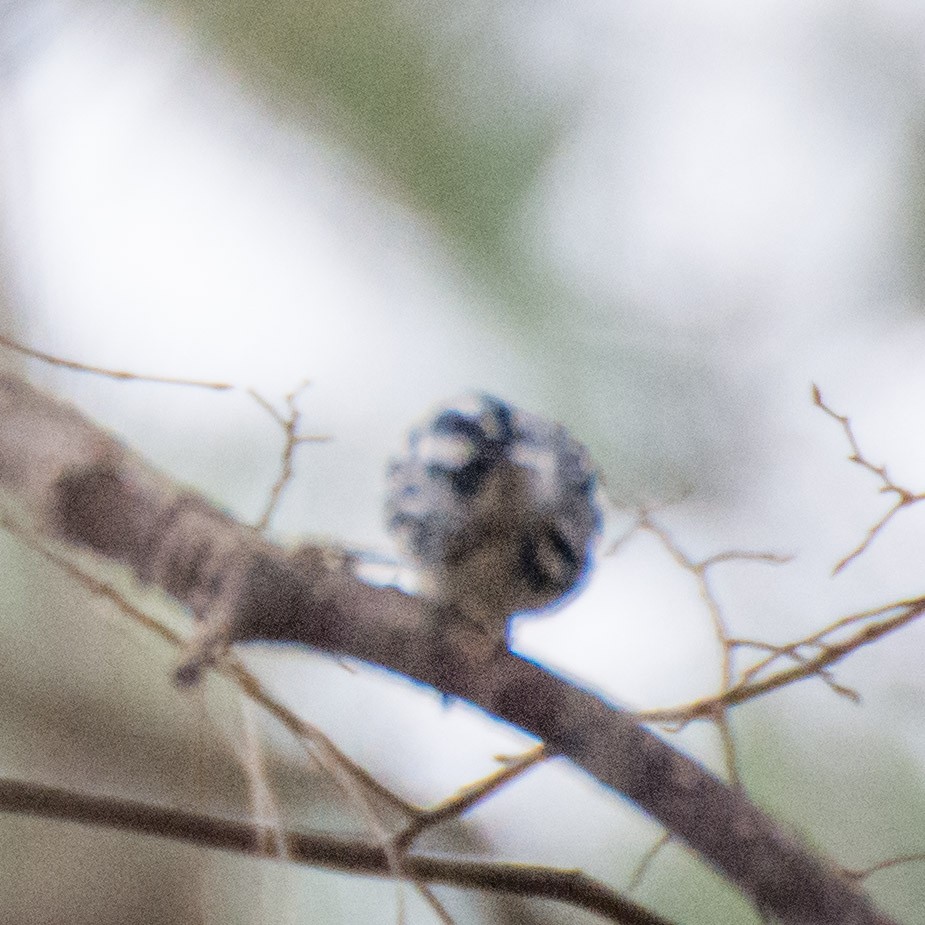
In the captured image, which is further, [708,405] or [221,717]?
[708,405]

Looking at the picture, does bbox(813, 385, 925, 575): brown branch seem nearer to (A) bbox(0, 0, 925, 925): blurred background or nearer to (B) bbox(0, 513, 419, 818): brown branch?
(A) bbox(0, 0, 925, 925): blurred background

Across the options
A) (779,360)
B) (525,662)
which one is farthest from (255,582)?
(779,360)

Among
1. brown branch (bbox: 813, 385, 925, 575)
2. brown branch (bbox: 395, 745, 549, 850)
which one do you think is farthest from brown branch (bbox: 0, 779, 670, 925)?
brown branch (bbox: 813, 385, 925, 575)

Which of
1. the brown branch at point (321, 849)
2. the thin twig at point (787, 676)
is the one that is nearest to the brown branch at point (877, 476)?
the thin twig at point (787, 676)

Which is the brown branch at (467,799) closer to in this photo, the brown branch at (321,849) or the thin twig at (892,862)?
the brown branch at (321,849)

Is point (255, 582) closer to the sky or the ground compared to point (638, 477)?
closer to the ground

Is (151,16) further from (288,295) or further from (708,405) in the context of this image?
(708,405)
